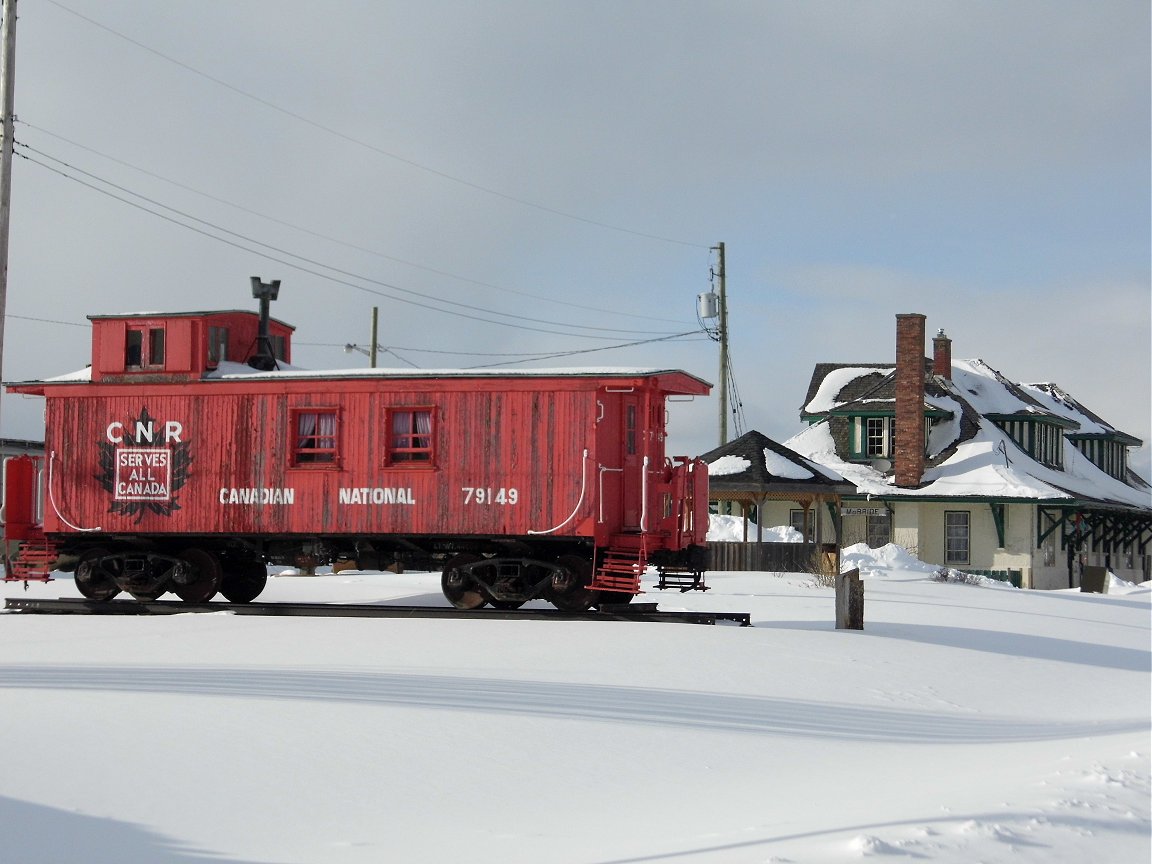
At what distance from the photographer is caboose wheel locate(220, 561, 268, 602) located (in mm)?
20906

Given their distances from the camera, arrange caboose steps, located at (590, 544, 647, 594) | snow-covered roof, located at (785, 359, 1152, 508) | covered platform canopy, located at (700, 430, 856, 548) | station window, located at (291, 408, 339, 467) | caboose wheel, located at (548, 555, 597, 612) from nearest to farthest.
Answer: caboose steps, located at (590, 544, 647, 594), caboose wheel, located at (548, 555, 597, 612), station window, located at (291, 408, 339, 467), covered platform canopy, located at (700, 430, 856, 548), snow-covered roof, located at (785, 359, 1152, 508)

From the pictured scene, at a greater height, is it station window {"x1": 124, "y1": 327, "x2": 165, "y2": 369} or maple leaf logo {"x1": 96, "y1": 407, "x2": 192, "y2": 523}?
station window {"x1": 124, "y1": 327, "x2": 165, "y2": 369}

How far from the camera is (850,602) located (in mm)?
17609

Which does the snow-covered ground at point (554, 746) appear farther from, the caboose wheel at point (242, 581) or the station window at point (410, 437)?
the caboose wheel at point (242, 581)

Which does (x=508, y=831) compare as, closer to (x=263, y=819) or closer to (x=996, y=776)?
(x=263, y=819)

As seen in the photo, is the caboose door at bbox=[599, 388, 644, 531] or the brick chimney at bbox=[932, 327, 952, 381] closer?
the caboose door at bbox=[599, 388, 644, 531]

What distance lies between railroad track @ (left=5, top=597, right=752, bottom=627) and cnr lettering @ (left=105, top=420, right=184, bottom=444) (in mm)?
2508

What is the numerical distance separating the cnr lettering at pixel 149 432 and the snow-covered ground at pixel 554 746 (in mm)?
4203

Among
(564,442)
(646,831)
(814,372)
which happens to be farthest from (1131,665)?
(814,372)

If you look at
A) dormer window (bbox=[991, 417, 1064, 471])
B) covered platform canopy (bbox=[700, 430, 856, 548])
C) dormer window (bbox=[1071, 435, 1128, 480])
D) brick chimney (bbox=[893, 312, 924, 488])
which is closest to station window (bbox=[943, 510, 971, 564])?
brick chimney (bbox=[893, 312, 924, 488])

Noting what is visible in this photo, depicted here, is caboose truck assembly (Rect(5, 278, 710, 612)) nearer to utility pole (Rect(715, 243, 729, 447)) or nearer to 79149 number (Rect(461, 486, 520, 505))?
79149 number (Rect(461, 486, 520, 505))

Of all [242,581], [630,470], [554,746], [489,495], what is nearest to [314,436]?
[489,495]

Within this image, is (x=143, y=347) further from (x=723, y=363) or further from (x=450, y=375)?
(x=723, y=363)

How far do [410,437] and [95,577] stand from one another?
5791 millimetres
